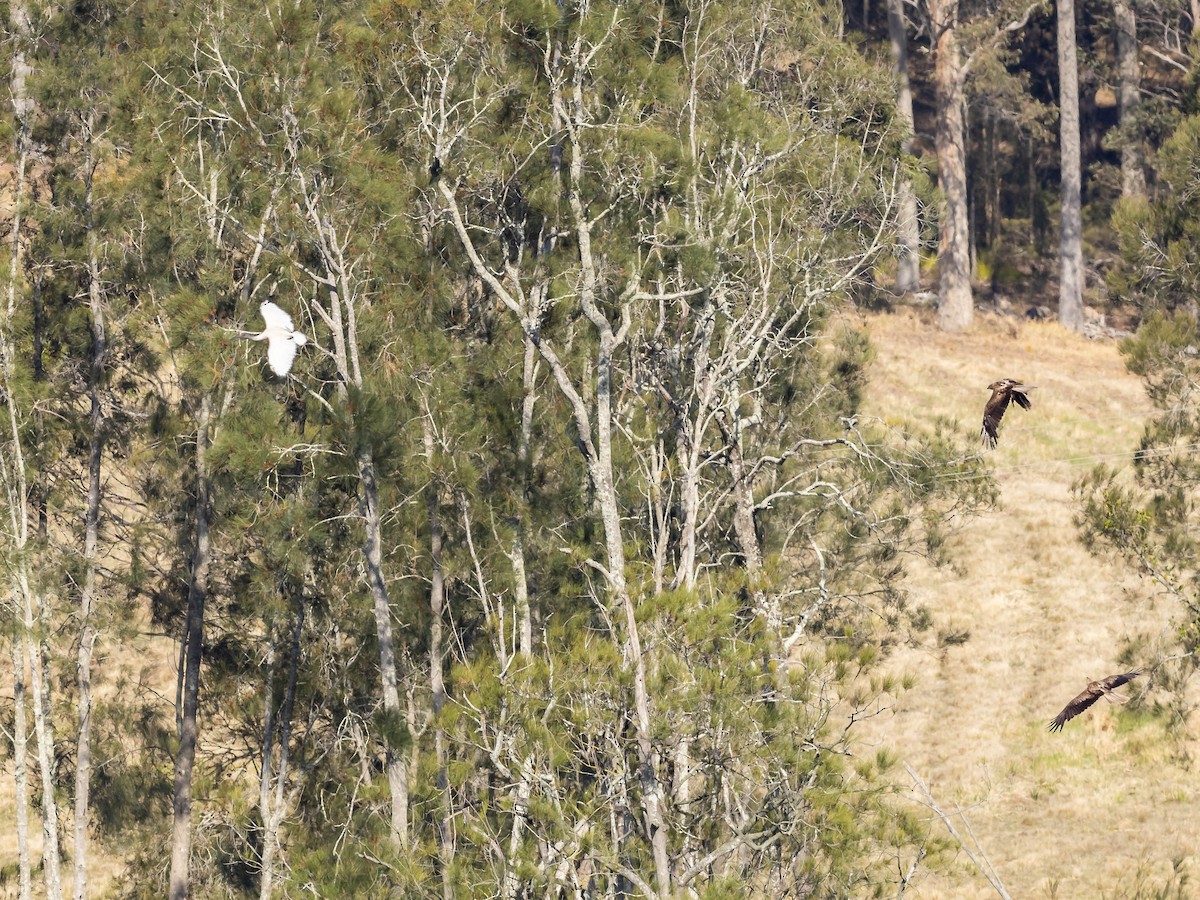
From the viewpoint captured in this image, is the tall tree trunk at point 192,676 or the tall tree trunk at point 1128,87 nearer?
the tall tree trunk at point 192,676

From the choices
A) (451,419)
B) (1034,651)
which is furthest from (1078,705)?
(1034,651)

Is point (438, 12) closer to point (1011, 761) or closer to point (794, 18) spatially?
point (794, 18)

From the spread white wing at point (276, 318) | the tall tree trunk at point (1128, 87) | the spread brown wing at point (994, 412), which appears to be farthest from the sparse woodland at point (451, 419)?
the tall tree trunk at point (1128, 87)

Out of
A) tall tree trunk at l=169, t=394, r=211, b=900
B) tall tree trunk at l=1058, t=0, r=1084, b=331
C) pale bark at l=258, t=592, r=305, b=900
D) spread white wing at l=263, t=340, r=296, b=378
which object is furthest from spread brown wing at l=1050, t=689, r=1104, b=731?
tall tree trunk at l=1058, t=0, r=1084, b=331

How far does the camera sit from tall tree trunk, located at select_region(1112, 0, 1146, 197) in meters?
39.1

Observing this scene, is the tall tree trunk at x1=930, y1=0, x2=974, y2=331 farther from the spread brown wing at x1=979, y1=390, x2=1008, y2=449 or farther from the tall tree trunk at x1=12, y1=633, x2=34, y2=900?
the spread brown wing at x1=979, y1=390, x2=1008, y2=449

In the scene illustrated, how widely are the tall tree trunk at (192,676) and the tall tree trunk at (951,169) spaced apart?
2553 cm

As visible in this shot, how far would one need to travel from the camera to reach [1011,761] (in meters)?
23.4

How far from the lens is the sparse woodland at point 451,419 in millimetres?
11289

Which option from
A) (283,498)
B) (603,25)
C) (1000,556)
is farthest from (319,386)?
(1000,556)

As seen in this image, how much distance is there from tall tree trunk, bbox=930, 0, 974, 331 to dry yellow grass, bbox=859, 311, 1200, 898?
0.75 metres

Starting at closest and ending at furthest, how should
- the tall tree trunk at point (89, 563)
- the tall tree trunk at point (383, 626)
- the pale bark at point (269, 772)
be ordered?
the tall tree trunk at point (383, 626) < the pale bark at point (269, 772) < the tall tree trunk at point (89, 563)

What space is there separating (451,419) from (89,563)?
202 inches

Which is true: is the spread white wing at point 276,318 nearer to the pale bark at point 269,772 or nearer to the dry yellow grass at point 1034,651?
the pale bark at point 269,772
